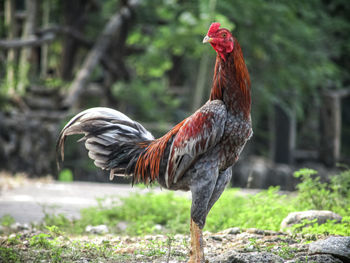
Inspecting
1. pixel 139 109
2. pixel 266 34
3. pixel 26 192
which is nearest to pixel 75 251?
pixel 26 192

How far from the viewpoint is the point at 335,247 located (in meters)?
3.57

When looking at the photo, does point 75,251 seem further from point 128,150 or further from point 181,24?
point 181,24

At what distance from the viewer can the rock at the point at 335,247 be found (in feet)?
11.5

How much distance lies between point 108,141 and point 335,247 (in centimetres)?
228

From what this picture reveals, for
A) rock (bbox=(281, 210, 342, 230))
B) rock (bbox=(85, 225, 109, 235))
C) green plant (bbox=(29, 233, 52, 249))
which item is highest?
rock (bbox=(281, 210, 342, 230))

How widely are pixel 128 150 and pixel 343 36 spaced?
39.6ft

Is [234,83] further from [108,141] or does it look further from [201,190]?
[108,141]

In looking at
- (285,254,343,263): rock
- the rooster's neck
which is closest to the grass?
(285,254,343,263): rock

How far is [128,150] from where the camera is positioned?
422 cm

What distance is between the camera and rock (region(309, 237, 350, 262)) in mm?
3516

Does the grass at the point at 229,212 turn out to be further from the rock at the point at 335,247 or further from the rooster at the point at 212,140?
the rooster at the point at 212,140

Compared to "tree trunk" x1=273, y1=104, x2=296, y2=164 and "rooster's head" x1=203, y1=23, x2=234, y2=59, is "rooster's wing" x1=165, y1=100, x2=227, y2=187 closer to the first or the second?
"rooster's head" x1=203, y1=23, x2=234, y2=59

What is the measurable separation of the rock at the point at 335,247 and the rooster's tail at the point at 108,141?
1813mm

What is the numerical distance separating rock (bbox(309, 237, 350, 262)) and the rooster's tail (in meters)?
1.81
